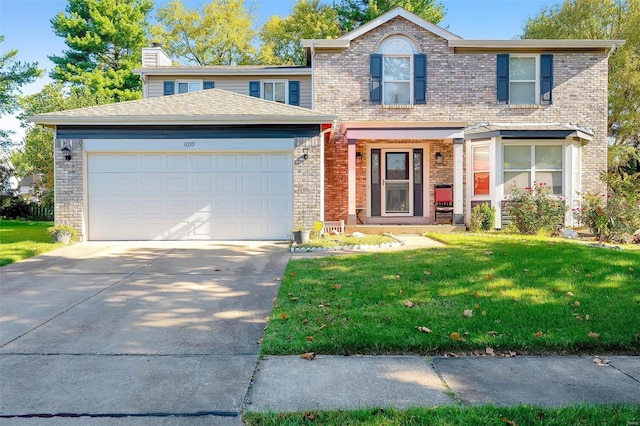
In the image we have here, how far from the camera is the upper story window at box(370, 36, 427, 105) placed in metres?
14.0

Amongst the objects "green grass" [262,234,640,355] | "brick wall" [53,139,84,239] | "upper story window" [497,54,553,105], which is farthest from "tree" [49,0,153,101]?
"green grass" [262,234,640,355]

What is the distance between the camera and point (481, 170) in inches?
530

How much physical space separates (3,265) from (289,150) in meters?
6.34

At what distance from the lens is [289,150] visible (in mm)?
11031

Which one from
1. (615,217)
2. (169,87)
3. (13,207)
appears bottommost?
(615,217)

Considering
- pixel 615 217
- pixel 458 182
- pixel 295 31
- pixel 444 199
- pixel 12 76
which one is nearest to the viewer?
pixel 615 217

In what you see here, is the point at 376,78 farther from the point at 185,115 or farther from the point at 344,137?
the point at 185,115

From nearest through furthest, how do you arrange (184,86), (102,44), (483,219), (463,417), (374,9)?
(463,417) → (483,219) → (184,86) → (374,9) → (102,44)

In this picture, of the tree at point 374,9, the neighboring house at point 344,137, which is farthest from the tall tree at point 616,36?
the neighboring house at point 344,137

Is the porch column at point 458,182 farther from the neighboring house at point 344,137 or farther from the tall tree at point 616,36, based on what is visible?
the tall tree at point 616,36

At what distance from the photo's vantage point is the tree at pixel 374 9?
2530cm

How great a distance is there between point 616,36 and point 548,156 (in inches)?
536

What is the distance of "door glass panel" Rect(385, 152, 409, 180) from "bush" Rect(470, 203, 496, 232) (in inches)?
109

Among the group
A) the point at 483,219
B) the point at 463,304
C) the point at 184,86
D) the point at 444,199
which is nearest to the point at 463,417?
the point at 463,304
